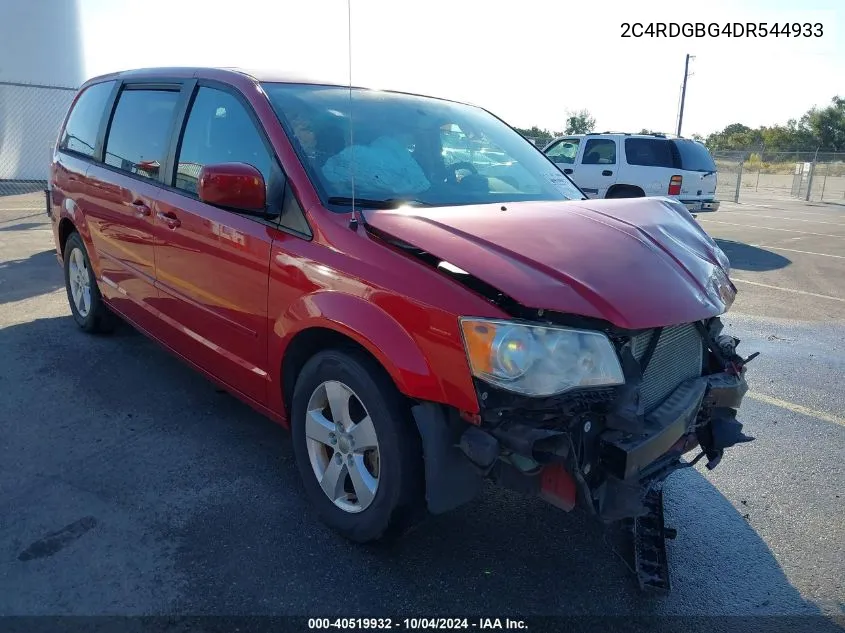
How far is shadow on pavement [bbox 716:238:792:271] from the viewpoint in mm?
10219

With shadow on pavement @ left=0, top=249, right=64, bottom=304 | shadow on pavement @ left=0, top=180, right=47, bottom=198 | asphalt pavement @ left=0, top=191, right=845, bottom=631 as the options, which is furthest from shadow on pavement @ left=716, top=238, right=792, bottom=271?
shadow on pavement @ left=0, top=180, right=47, bottom=198

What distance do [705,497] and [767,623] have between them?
0.91m

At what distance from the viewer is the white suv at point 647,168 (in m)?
12.8

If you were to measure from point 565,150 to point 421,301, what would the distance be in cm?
1285

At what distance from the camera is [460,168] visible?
3.59 meters

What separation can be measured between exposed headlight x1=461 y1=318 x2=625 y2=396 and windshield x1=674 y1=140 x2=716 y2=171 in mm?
11845

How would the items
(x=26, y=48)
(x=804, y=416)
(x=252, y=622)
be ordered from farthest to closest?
(x=26, y=48)
(x=804, y=416)
(x=252, y=622)

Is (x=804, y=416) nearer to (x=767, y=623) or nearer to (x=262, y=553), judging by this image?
(x=767, y=623)

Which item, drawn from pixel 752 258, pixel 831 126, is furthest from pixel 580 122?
pixel 752 258

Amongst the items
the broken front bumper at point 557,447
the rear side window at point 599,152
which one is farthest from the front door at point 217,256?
the rear side window at point 599,152

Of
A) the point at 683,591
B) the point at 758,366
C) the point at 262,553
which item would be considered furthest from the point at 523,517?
the point at 758,366

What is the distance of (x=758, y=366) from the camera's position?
530 cm

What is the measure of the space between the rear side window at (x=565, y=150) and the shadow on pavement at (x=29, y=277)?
9.95 meters

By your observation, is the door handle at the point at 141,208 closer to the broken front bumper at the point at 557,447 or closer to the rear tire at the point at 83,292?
the rear tire at the point at 83,292
